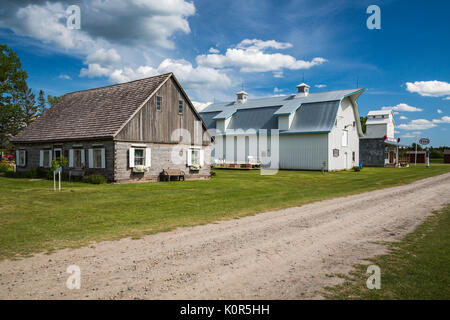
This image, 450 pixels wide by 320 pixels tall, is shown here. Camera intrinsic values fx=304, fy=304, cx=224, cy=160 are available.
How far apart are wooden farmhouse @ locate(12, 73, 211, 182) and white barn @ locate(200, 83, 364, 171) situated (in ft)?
45.0

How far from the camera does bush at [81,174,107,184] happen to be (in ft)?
61.8

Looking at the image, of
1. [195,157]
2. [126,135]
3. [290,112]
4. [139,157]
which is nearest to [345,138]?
[290,112]

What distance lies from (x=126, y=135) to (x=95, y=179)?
333 cm

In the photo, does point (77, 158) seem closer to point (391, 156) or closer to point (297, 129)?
point (297, 129)

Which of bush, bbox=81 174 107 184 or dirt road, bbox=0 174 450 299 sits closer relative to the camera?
dirt road, bbox=0 174 450 299

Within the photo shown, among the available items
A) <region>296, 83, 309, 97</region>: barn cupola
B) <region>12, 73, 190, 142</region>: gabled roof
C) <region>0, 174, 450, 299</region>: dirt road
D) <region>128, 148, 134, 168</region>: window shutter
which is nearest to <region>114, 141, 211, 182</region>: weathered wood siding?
<region>128, 148, 134, 168</region>: window shutter

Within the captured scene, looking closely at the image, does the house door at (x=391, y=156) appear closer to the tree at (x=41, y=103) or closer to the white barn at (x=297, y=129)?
the white barn at (x=297, y=129)

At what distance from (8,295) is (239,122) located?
124ft

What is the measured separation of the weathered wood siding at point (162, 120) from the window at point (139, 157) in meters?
0.79

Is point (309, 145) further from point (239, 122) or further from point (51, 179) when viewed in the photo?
point (51, 179)

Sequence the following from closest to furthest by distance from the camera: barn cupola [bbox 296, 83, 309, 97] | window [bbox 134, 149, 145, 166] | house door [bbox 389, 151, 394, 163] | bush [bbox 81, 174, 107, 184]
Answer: bush [bbox 81, 174, 107, 184], window [bbox 134, 149, 145, 166], barn cupola [bbox 296, 83, 309, 97], house door [bbox 389, 151, 394, 163]

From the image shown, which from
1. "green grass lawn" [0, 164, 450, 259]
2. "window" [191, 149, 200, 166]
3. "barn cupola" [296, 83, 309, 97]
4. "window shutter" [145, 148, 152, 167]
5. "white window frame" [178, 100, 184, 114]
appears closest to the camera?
"green grass lawn" [0, 164, 450, 259]

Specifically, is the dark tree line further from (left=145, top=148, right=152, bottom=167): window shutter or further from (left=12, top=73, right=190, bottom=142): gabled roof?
(left=145, top=148, right=152, bottom=167): window shutter
